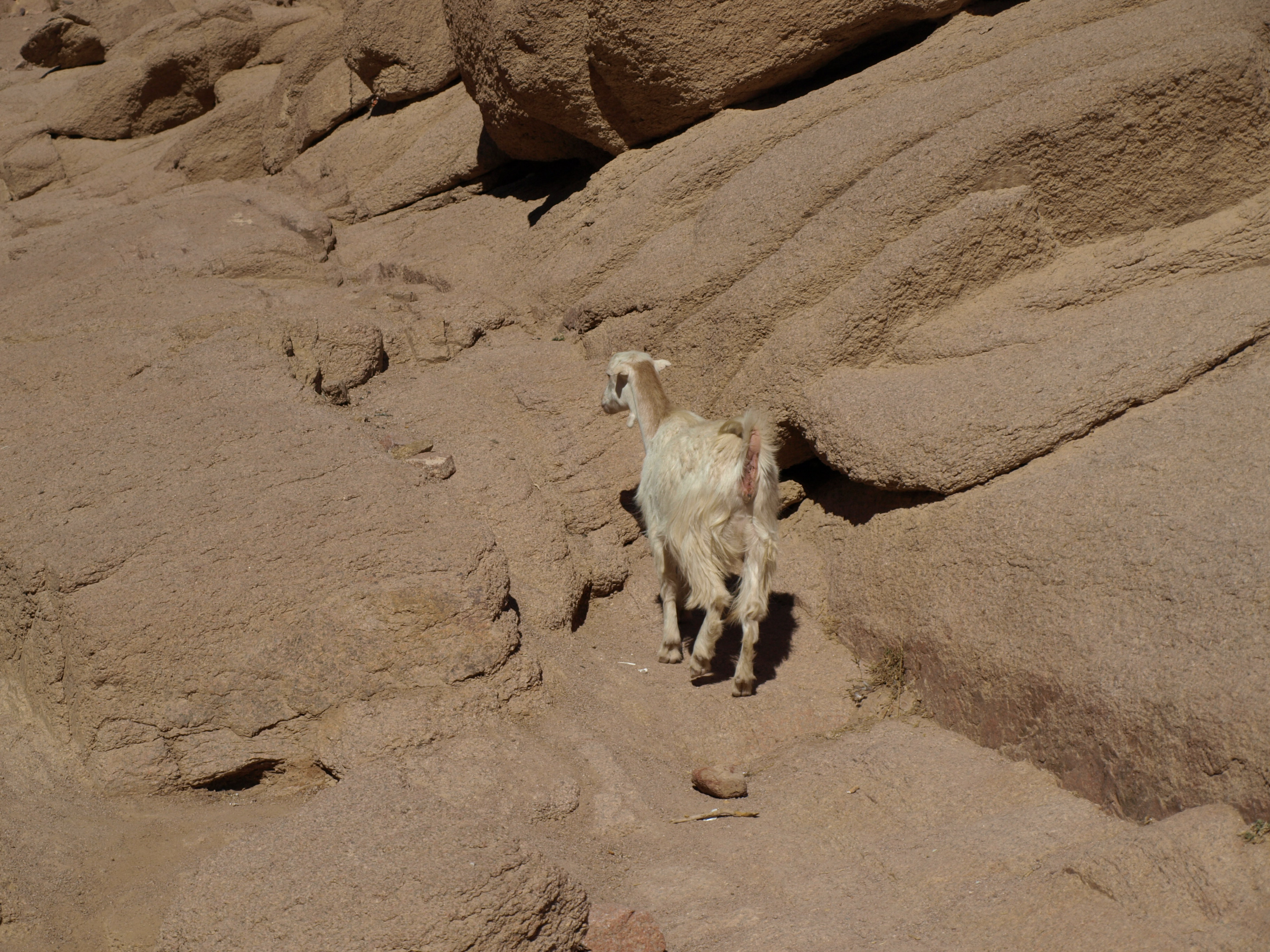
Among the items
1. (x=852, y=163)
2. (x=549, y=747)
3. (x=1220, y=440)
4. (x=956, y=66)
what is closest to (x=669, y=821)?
(x=549, y=747)

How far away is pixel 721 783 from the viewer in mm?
4848

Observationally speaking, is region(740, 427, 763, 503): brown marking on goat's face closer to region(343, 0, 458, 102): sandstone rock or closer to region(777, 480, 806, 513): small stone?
region(777, 480, 806, 513): small stone

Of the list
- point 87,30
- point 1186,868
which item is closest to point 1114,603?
point 1186,868

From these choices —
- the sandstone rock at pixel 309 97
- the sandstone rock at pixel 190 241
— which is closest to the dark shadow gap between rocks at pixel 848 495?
the sandstone rock at pixel 190 241

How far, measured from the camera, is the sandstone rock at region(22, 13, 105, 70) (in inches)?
671

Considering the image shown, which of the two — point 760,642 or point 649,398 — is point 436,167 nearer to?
point 649,398

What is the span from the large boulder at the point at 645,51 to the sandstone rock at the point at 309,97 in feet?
11.1

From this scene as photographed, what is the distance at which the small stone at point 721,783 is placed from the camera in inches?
191

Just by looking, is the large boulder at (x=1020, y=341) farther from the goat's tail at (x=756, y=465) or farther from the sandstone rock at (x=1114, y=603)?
the goat's tail at (x=756, y=465)

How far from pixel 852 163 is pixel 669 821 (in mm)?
4876

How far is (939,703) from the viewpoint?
5445 mm

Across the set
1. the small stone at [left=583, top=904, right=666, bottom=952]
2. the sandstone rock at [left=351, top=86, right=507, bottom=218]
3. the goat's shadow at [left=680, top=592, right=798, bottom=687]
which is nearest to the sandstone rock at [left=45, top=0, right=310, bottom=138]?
the sandstone rock at [left=351, top=86, right=507, bottom=218]

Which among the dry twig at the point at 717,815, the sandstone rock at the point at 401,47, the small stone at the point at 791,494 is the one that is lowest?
the small stone at the point at 791,494

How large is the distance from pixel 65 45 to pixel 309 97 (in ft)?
23.9
